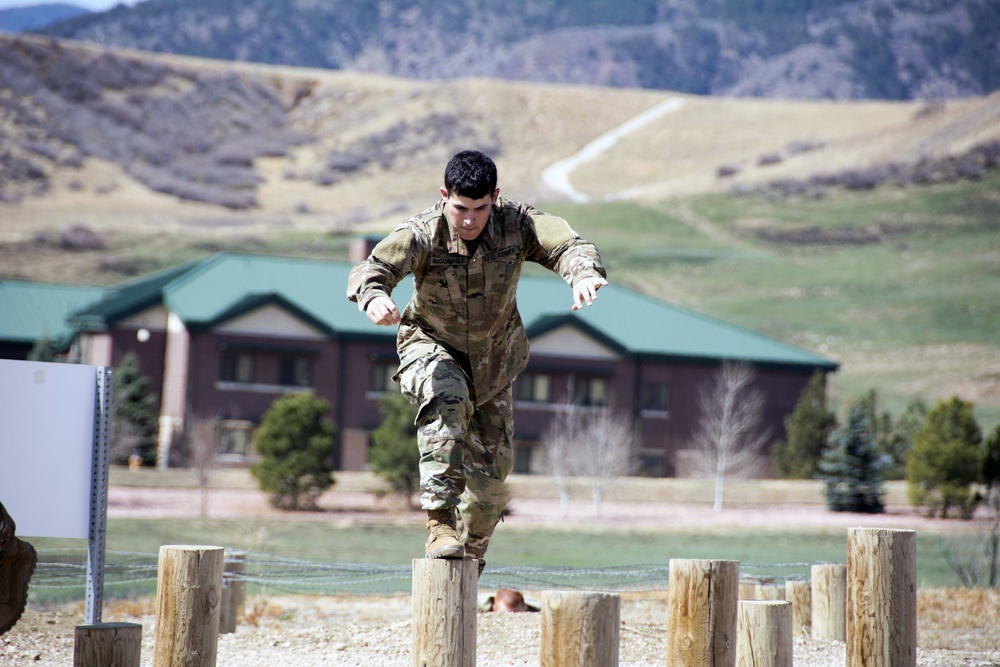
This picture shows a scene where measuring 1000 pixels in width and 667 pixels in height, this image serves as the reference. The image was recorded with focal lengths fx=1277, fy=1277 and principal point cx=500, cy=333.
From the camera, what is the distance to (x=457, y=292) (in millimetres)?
6867

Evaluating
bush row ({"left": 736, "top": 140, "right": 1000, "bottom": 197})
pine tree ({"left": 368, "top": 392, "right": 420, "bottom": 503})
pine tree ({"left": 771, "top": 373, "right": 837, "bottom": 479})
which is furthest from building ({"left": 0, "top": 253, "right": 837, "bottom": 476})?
bush row ({"left": 736, "top": 140, "right": 1000, "bottom": 197})

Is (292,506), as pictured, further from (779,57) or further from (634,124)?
(779,57)

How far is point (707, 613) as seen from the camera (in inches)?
259

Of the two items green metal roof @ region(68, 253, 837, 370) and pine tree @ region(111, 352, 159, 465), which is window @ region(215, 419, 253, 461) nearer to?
pine tree @ region(111, 352, 159, 465)

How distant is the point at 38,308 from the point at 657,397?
24.7m

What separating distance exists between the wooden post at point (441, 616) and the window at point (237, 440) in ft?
118

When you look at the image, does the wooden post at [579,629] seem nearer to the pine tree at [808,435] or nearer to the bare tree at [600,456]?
the bare tree at [600,456]

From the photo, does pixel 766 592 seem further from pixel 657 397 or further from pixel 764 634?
pixel 657 397

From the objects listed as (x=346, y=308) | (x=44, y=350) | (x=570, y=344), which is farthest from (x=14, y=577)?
(x=44, y=350)

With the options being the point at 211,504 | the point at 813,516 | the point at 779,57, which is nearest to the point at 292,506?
the point at 211,504

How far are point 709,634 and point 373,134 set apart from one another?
117667 millimetres

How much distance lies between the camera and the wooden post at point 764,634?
7.38 meters

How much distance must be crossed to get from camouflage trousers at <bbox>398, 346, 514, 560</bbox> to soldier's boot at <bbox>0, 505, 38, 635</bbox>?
2863mm

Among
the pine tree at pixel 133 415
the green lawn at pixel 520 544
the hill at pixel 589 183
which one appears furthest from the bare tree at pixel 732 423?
the hill at pixel 589 183
